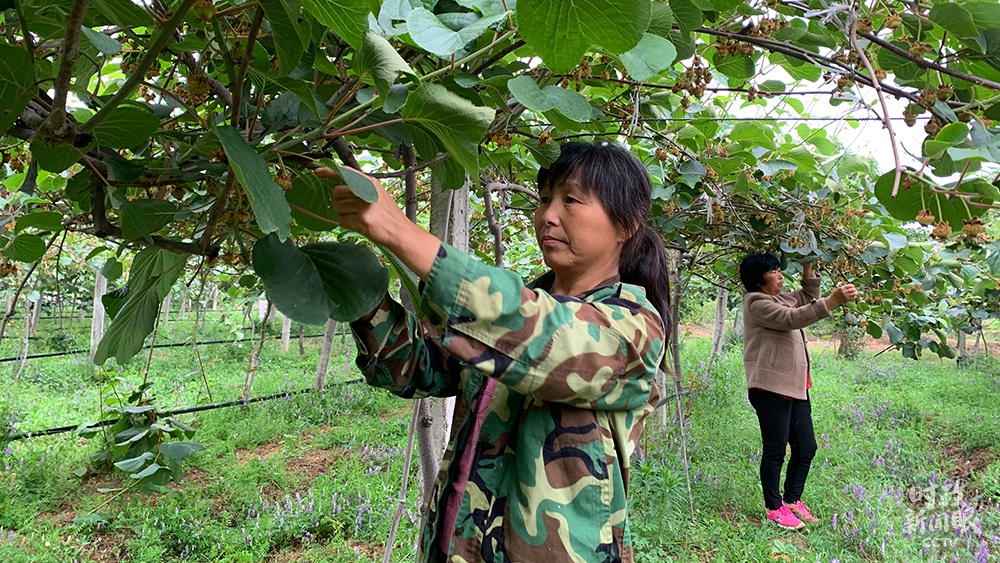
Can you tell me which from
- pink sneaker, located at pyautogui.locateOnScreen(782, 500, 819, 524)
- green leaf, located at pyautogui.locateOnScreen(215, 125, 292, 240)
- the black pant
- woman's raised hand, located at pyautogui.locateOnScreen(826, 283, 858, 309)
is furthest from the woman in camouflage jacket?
pink sneaker, located at pyautogui.locateOnScreen(782, 500, 819, 524)

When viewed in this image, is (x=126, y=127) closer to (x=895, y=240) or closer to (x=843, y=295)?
(x=895, y=240)

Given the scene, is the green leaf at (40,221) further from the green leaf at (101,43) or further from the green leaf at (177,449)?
the green leaf at (177,449)

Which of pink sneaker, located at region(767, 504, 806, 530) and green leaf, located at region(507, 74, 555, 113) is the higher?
green leaf, located at region(507, 74, 555, 113)

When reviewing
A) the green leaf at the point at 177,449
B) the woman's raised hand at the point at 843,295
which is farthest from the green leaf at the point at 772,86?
the green leaf at the point at 177,449

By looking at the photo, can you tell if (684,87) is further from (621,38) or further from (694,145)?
(621,38)

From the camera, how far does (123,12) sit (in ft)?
1.96

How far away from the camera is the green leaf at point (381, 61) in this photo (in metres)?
0.61

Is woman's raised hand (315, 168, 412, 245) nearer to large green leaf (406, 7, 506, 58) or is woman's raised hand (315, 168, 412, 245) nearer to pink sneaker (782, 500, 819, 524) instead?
large green leaf (406, 7, 506, 58)

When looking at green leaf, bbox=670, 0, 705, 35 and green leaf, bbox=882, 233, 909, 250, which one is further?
green leaf, bbox=882, 233, 909, 250

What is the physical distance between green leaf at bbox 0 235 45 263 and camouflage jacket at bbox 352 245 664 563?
2.01 feet

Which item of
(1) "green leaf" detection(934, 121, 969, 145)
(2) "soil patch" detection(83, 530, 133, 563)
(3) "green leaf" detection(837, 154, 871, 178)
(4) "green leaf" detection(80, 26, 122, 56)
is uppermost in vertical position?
(3) "green leaf" detection(837, 154, 871, 178)

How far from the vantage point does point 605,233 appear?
0.99 m

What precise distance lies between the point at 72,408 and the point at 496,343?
A: 280 inches

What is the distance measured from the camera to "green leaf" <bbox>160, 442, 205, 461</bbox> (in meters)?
3.23
